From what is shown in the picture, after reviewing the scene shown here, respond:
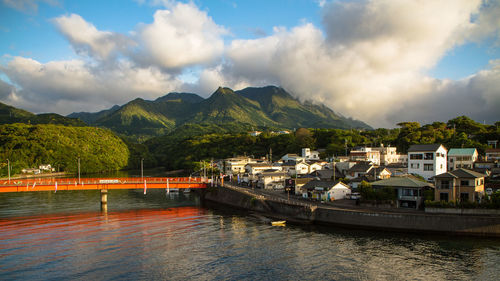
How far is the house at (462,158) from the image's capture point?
56741 mm

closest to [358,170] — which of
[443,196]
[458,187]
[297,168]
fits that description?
[297,168]

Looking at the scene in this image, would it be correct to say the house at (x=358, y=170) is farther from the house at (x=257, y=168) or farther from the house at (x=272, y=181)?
the house at (x=257, y=168)

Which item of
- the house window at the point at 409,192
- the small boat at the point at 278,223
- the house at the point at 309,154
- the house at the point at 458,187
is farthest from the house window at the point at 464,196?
the house at the point at 309,154

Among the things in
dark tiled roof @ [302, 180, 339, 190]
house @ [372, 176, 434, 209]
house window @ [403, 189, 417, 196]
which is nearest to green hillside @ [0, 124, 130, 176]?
dark tiled roof @ [302, 180, 339, 190]

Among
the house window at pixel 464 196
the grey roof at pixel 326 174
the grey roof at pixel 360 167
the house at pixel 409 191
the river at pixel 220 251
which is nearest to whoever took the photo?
the river at pixel 220 251

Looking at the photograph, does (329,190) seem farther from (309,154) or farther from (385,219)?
(309,154)

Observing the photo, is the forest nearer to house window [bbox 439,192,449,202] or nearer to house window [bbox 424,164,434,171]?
house window [bbox 424,164,434,171]

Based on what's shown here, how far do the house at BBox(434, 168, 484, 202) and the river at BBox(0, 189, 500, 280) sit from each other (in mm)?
5748

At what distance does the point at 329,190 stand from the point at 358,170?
15540 mm

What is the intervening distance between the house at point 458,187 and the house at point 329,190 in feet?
39.5

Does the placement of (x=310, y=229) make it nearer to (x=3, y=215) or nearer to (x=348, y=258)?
(x=348, y=258)

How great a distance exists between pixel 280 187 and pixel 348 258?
32.5 metres

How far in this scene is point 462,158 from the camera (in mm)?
57625

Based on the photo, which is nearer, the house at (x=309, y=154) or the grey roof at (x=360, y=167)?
the grey roof at (x=360, y=167)
